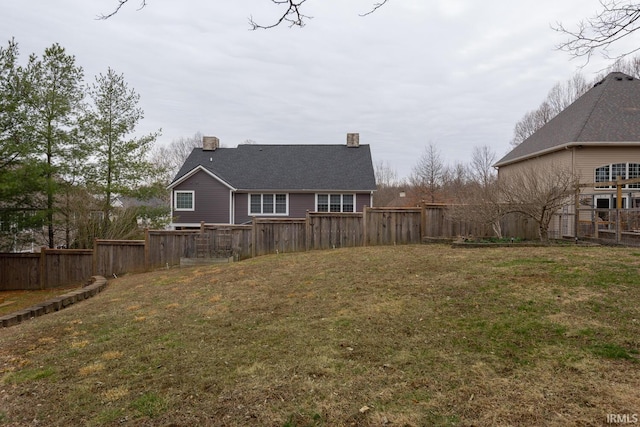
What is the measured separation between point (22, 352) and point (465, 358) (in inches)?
222

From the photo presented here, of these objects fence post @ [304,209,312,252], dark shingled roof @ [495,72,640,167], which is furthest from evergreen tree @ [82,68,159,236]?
dark shingled roof @ [495,72,640,167]

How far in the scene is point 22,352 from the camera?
17.2ft

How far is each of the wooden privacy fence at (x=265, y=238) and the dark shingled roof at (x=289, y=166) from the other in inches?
350

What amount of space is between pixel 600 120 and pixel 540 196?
925 centimetres

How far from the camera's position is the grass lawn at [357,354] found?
3232 millimetres

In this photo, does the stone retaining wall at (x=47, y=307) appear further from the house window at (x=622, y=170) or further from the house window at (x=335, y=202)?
the house window at (x=622, y=170)

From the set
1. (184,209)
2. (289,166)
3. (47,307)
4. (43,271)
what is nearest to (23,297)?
(43,271)

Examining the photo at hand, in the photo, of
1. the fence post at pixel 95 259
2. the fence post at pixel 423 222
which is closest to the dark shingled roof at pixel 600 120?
the fence post at pixel 423 222

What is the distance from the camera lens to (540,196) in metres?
10.9

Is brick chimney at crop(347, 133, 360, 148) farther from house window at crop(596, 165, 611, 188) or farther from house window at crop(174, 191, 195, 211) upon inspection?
house window at crop(596, 165, 611, 188)

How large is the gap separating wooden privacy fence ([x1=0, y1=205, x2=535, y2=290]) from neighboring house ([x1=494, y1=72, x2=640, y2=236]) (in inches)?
243

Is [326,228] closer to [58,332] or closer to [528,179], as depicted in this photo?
[528,179]

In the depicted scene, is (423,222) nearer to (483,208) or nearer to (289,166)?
(483,208)

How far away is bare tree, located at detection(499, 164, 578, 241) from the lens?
35.5 feet
